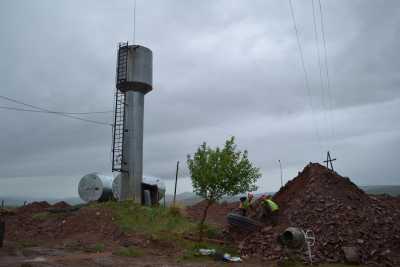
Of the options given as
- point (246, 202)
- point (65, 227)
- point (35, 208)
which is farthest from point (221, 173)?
point (35, 208)

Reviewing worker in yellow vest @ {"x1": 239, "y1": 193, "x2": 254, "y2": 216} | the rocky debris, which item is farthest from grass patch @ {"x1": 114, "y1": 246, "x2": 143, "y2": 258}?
the rocky debris

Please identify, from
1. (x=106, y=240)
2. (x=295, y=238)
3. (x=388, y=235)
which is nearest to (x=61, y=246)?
(x=106, y=240)

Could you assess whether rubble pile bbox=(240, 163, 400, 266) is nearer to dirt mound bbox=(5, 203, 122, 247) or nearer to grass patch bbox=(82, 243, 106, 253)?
grass patch bbox=(82, 243, 106, 253)

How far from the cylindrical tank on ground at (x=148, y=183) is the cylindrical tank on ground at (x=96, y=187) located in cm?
100

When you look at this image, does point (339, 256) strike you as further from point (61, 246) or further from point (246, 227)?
point (61, 246)

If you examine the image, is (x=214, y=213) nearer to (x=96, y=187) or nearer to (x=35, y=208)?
(x=96, y=187)

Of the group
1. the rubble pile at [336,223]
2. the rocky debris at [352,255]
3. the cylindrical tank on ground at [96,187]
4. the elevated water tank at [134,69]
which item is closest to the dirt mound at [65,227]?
the cylindrical tank on ground at [96,187]

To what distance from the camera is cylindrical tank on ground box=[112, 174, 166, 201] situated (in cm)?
3069

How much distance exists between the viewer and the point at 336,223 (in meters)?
18.6

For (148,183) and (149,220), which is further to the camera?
(148,183)

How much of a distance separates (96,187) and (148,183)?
447 centimetres

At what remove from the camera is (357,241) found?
17328mm

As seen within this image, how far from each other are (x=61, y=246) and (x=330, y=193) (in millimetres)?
14630

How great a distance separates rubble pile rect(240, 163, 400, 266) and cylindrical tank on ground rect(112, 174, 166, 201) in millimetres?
13512
